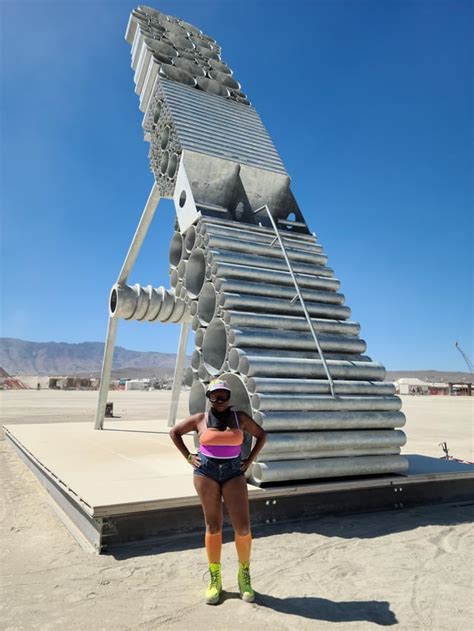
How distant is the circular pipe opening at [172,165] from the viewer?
34.9 ft

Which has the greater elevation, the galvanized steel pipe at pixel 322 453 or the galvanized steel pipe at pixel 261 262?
the galvanized steel pipe at pixel 261 262

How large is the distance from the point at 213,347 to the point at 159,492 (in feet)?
9.55

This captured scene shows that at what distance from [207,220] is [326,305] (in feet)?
8.34

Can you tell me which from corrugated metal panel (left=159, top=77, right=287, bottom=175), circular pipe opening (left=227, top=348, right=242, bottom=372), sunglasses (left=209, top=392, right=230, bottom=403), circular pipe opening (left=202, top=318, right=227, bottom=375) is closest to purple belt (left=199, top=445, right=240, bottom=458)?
sunglasses (left=209, top=392, right=230, bottom=403)

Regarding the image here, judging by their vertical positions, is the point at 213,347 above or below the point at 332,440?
above

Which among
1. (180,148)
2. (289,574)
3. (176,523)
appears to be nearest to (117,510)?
(176,523)

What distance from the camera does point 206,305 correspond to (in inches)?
333

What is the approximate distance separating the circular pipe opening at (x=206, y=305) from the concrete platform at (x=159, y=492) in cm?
242

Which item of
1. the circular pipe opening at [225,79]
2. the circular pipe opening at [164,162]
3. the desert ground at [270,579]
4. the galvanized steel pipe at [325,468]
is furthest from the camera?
the circular pipe opening at [225,79]

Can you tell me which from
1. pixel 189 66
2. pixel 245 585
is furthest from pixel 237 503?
pixel 189 66

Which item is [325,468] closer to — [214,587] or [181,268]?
[214,587]

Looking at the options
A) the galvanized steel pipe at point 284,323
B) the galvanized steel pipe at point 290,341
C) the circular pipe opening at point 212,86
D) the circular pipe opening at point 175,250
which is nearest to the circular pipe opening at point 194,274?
the circular pipe opening at point 175,250

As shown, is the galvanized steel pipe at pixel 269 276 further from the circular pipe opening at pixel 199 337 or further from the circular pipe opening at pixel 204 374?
the circular pipe opening at pixel 204 374

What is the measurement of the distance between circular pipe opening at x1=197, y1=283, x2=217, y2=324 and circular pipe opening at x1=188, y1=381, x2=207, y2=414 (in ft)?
3.63
